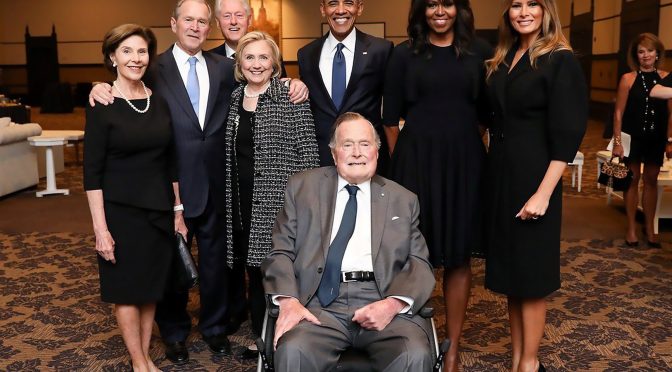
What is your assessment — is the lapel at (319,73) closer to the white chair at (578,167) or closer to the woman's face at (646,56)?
the woman's face at (646,56)

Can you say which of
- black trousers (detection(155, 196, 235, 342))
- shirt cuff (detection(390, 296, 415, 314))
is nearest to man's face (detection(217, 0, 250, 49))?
black trousers (detection(155, 196, 235, 342))

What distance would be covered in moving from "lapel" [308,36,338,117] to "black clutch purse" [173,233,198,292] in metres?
1.03

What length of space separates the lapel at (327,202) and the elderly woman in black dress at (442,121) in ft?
1.51

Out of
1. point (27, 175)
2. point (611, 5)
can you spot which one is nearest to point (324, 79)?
point (27, 175)

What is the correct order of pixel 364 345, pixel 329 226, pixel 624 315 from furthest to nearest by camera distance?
pixel 624 315 < pixel 329 226 < pixel 364 345

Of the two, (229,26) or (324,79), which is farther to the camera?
(229,26)

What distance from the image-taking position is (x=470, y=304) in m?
4.66

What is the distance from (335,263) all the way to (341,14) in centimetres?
144

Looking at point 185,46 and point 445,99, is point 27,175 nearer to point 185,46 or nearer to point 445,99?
point 185,46

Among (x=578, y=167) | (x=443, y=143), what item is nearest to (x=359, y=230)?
(x=443, y=143)

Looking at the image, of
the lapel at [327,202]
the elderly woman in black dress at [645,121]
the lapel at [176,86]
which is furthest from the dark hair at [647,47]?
the lapel at [176,86]

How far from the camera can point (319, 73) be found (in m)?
3.64

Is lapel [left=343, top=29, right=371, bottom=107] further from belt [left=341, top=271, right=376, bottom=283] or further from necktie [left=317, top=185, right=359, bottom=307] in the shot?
belt [left=341, top=271, right=376, bottom=283]

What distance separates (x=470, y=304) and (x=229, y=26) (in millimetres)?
2384
